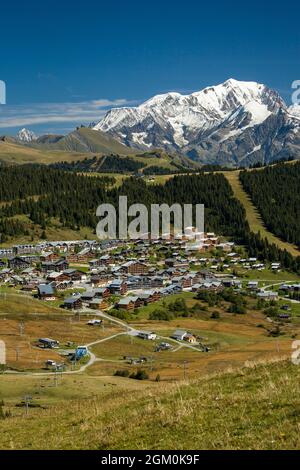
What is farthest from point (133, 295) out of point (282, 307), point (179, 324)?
point (282, 307)

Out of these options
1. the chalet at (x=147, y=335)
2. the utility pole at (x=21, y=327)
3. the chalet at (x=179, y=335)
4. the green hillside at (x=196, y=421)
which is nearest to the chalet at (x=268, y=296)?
the chalet at (x=179, y=335)

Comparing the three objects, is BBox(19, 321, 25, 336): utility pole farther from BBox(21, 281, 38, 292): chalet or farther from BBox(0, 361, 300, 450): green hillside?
BBox(0, 361, 300, 450): green hillside

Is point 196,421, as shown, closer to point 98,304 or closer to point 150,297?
point 98,304

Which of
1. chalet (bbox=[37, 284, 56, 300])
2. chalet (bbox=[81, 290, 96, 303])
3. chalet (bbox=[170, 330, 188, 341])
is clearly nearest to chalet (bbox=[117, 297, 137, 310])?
chalet (bbox=[81, 290, 96, 303])

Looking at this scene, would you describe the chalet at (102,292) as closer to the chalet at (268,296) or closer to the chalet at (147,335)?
the chalet at (147,335)
